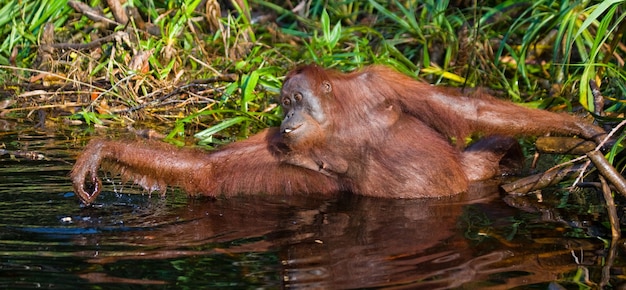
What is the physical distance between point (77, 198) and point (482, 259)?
2.07 metres

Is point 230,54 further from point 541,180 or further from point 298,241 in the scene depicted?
point 298,241

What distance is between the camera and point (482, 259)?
376 cm

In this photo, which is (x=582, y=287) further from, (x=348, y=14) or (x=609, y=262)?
(x=348, y=14)

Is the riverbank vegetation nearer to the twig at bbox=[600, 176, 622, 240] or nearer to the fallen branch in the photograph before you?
the fallen branch

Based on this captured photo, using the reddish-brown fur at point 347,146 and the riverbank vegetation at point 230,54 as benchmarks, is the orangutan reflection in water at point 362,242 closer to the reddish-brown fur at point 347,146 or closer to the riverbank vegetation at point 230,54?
the reddish-brown fur at point 347,146

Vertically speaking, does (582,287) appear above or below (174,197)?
above

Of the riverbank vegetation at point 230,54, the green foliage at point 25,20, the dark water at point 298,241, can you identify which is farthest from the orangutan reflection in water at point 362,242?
the green foliage at point 25,20

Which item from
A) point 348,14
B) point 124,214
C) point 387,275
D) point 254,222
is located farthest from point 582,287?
point 348,14

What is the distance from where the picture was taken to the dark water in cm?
352

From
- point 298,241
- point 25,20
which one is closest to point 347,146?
point 298,241

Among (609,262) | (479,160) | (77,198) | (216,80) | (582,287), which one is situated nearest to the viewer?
(582,287)

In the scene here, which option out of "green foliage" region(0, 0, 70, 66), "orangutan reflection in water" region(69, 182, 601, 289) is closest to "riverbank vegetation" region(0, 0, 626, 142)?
"green foliage" region(0, 0, 70, 66)

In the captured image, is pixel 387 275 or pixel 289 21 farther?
pixel 289 21

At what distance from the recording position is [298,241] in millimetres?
4074
